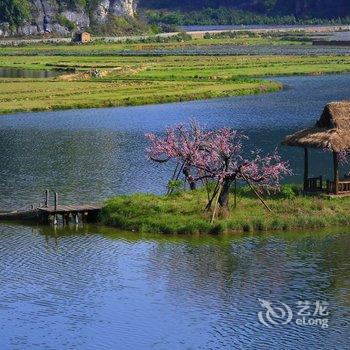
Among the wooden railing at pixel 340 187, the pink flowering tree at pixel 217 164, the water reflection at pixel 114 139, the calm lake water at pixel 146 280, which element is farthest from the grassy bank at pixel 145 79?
the wooden railing at pixel 340 187

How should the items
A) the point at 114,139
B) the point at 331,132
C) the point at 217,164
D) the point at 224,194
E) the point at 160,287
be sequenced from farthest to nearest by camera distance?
the point at 114,139 < the point at 331,132 < the point at 217,164 < the point at 224,194 < the point at 160,287

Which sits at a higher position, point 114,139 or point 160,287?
point 114,139

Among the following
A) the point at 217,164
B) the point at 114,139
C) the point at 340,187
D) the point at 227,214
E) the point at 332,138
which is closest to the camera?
the point at 227,214

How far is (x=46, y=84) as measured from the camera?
379 ft

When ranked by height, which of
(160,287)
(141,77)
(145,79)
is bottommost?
(160,287)

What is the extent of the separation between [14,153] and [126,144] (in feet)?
24.9

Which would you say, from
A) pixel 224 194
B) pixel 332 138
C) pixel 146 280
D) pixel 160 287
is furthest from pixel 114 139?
pixel 160 287

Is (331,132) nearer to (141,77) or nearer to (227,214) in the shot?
(227,214)

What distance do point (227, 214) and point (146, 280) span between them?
796 cm

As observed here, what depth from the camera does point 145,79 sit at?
120 m

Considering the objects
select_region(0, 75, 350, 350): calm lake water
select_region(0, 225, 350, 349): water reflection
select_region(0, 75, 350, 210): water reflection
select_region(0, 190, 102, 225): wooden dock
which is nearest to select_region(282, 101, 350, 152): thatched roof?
select_region(0, 225, 350, 349): water reflection

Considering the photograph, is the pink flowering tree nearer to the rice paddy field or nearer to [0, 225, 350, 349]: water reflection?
[0, 225, 350, 349]: water reflection

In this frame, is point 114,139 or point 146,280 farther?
point 114,139

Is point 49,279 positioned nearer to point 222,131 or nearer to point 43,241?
point 43,241
